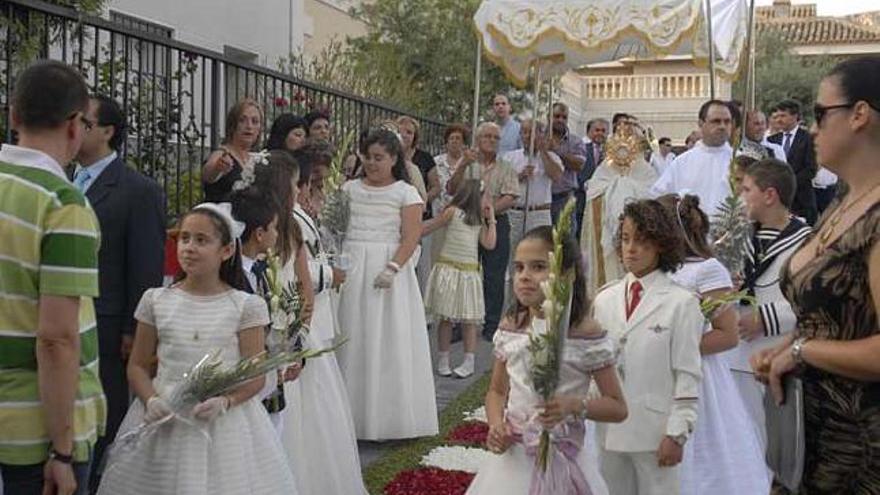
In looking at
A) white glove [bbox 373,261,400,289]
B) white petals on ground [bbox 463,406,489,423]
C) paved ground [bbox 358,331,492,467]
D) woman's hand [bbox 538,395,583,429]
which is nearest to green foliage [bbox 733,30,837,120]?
paved ground [bbox 358,331,492,467]

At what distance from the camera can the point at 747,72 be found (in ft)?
36.4

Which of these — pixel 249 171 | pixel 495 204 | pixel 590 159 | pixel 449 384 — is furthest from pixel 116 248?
pixel 590 159

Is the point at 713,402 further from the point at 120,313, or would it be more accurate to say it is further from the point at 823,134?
the point at 120,313

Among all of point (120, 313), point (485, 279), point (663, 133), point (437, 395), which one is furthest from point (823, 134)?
point (663, 133)

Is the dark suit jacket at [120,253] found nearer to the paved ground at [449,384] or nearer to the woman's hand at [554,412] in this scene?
the woman's hand at [554,412]

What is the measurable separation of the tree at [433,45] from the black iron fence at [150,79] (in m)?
12.8

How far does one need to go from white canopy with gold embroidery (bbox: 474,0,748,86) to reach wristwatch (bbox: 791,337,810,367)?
8.67 metres

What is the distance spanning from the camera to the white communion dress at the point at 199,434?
4.12 m

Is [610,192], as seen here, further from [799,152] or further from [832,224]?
[832,224]

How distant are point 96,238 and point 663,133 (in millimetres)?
28464

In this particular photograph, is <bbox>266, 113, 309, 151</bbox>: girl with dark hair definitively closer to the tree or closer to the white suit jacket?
the white suit jacket

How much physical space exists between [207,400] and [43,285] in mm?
1119

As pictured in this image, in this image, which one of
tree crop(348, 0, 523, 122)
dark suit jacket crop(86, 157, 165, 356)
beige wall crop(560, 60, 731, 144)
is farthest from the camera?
beige wall crop(560, 60, 731, 144)

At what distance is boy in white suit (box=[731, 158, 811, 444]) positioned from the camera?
225 inches
